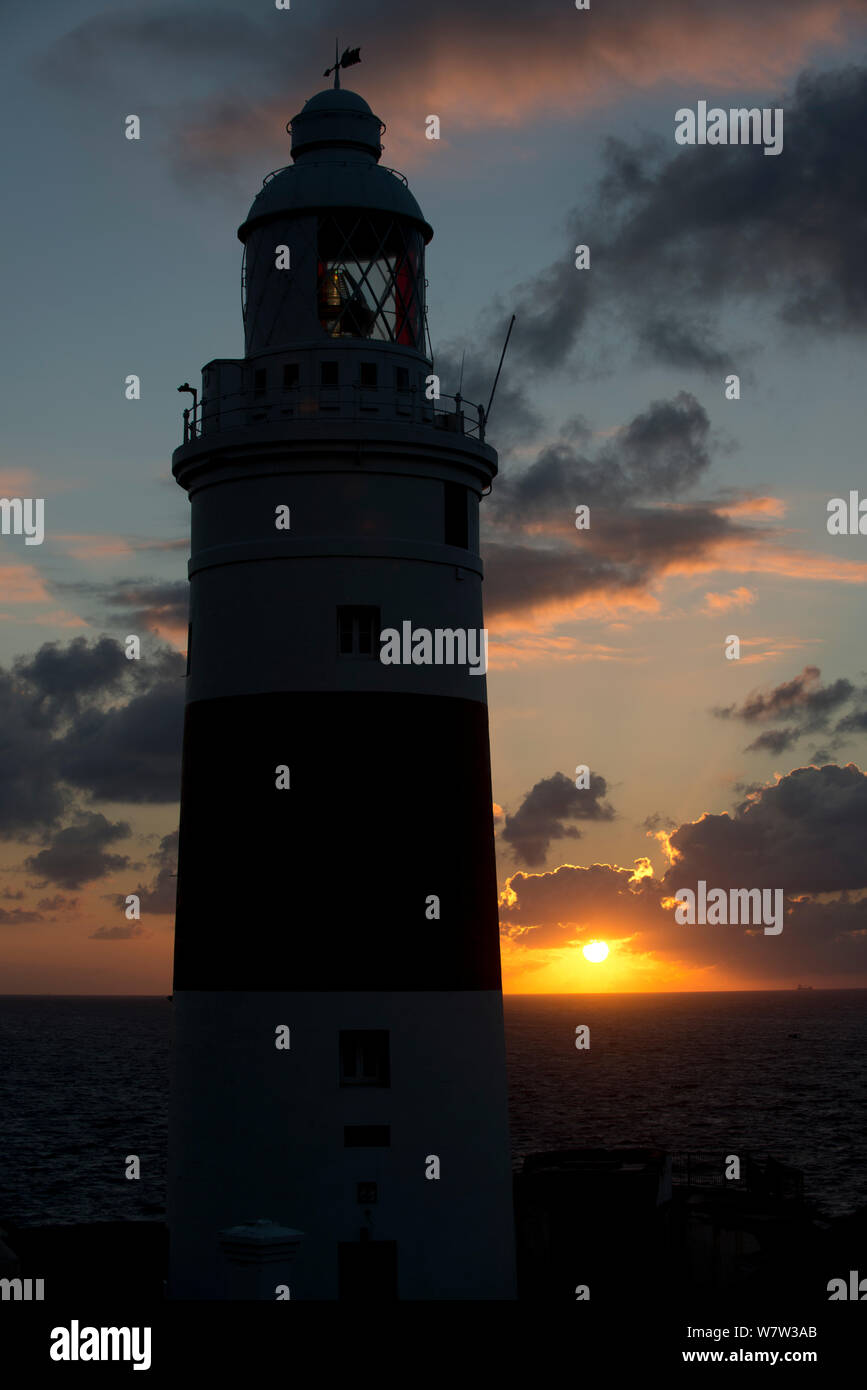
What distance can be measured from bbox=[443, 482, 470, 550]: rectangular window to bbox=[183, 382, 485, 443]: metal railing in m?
0.90

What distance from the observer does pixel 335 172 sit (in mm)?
25688

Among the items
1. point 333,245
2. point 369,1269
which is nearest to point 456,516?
point 333,245

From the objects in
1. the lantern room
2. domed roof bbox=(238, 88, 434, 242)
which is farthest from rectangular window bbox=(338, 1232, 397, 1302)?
domed roof bbox=(238, 88, 434, 242)

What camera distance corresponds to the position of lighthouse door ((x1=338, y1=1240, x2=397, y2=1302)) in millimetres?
23172

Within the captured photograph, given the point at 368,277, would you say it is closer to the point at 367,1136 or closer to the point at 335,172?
the point at 335,172

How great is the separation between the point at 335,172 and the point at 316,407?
391 centimetres

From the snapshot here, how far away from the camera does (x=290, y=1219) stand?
2333cm

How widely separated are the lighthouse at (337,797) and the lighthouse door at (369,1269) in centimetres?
3

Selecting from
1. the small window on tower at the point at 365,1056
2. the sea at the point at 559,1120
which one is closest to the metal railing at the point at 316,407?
the small window on tower at the point at 365,1056

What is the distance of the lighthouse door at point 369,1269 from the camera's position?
23.2 meters
